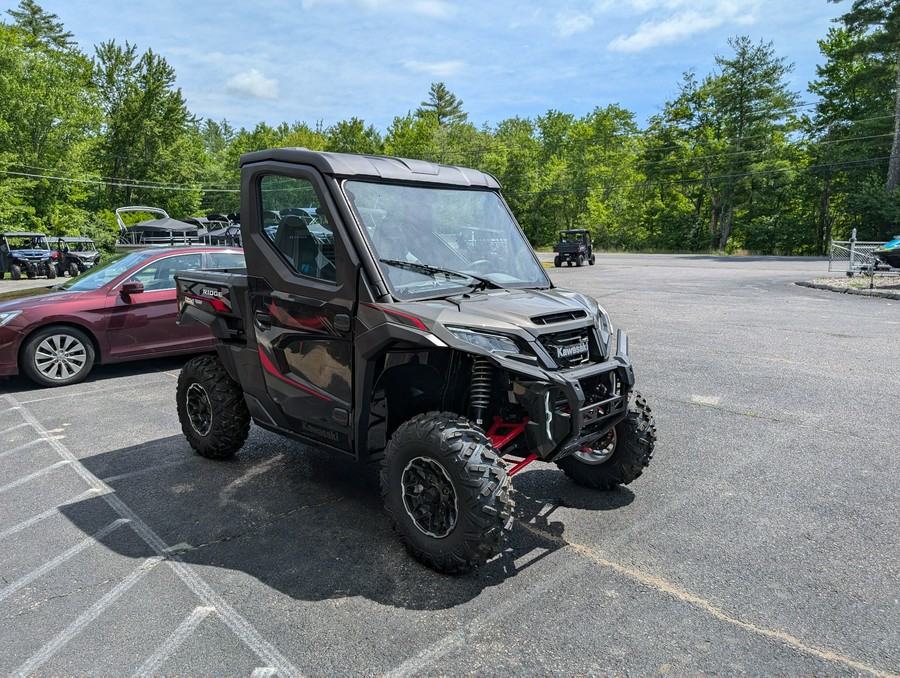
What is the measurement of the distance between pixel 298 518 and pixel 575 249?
98.2ft

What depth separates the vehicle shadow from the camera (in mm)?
3088

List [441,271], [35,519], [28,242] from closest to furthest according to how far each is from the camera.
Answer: [441,271], [35,519], [28,242]

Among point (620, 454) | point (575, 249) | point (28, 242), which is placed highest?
point (28, 242)

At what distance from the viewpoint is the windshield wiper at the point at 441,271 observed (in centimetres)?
343

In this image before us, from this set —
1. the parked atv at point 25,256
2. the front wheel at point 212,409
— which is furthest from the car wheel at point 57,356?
the parked atv at point 25,256

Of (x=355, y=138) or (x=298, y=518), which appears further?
(x=355, y=138)

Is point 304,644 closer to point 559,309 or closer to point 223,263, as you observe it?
point 559,309

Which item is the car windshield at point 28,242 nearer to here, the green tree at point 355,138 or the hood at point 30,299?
the hood at point 30,299

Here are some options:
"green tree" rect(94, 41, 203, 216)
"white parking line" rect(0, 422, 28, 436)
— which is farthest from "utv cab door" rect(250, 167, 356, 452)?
"green tree" rect(94, 41, 203, 216)

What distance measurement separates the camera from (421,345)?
3.07 m

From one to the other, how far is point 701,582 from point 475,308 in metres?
1.78

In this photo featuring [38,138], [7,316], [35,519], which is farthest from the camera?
[38,138]

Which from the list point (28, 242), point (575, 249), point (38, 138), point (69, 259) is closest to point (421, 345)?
point (575, 249)

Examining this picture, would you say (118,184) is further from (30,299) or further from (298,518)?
(298,518)
